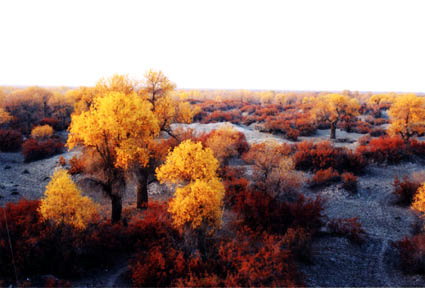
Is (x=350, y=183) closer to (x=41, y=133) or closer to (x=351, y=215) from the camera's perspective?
(x=351, y=215)

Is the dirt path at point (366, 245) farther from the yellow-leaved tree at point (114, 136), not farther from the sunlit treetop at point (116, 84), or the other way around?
the sunlit treetop at point (116, 84)

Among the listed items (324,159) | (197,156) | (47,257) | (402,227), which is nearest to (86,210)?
(47,257)

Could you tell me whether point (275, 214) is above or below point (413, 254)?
above

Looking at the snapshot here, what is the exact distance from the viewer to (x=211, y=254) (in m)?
9.92

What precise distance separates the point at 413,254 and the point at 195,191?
314 inches

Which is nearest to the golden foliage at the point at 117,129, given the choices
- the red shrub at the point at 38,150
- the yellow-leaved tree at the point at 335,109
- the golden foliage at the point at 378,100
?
the red shrub at the point at 38,150

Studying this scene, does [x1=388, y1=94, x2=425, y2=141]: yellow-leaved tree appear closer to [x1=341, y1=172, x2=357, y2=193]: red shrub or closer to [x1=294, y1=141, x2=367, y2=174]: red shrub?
[x1=294, y1=141, x2=367, y2=174]: red shrub

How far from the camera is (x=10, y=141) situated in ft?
83.8

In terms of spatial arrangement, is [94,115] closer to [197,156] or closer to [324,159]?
[197,156]

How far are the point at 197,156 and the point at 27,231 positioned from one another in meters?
6.50

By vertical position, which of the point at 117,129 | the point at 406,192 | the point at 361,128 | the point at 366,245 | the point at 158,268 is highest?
the point at 117,129

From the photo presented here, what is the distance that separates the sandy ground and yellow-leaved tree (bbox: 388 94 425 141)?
13.0 feet

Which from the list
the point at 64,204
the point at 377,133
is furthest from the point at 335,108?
Answer: the point at 64,204

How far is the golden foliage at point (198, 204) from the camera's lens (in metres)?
9.25
